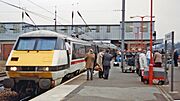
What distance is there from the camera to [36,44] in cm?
1644

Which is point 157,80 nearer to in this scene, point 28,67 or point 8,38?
point 28,67

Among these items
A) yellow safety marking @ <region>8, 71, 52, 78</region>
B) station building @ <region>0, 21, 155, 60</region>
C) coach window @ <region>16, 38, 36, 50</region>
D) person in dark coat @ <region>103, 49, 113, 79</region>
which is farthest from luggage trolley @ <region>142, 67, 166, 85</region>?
station building @ <region>0, 21, 155, 60</region>

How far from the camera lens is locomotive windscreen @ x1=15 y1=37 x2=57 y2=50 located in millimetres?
16266

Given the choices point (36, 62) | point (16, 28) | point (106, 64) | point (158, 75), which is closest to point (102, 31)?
point (16, 28)

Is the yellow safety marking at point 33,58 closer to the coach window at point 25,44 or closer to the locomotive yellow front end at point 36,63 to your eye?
the locomotive yellow front end at point 36,63

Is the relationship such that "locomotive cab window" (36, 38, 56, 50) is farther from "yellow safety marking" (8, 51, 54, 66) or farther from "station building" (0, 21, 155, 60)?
"station building" (0, 21, 155, 60)

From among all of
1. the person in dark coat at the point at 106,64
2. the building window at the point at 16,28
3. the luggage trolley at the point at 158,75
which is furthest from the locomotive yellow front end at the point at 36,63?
the building window at the point at 16,28

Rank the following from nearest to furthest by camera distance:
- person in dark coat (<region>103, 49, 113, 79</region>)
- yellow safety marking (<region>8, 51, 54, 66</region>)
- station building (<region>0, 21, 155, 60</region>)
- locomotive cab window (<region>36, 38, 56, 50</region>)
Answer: yellow safety marking (<region>8, 51, 54, 66</region>) → locomotive cab window (<region>36, 38, 56, 50</region>) → person in dark coat (<region>103, 49, 113, 79</region>) → station building (<region>0, 21, 155, 60</region>)

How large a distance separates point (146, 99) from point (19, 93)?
272 inches

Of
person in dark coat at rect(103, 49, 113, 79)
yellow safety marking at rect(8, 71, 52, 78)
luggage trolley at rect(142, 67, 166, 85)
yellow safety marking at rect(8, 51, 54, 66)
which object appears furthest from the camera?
person in dark coat at rect(103, 49, 113, 79)

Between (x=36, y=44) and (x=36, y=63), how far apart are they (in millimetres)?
1498

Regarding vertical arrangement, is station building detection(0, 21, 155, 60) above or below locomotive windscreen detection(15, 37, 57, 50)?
above

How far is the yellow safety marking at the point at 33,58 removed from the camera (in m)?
15.3

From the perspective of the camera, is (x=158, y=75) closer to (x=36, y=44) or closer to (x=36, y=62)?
(x=36, y=62)
